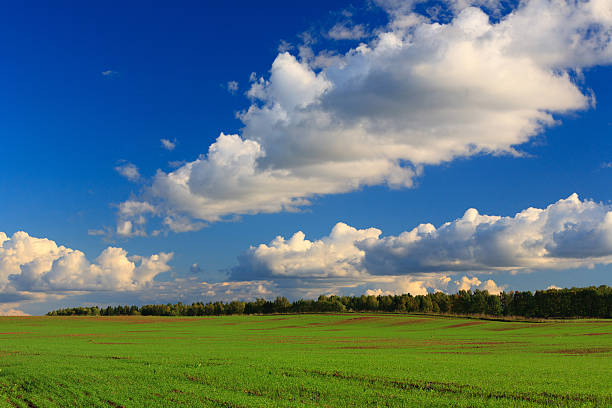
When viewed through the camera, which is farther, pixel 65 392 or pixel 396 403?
pixel 65 392

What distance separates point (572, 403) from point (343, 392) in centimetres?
1020

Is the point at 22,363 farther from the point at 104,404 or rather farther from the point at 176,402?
the point at 176,402

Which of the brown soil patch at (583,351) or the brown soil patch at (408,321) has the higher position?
the brown soil patch at (583,351)

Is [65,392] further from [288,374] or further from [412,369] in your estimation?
[412,369]

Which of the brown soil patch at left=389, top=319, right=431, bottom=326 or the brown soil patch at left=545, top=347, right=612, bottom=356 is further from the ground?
the brown soil patch at left=545, top=347, right=612, bottom=356

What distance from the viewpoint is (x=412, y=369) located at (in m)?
29.2

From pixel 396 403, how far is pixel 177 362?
18.6 metres

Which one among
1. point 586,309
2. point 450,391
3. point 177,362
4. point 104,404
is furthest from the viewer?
point 586,309

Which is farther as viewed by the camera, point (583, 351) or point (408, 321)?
point (408, 321)

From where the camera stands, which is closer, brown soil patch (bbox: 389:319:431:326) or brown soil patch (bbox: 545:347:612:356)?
brown soil patch (bbox: 545:347:612:356)

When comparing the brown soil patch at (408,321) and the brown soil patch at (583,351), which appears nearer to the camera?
the brown soil patch at (583,351)

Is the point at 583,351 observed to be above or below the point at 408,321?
above

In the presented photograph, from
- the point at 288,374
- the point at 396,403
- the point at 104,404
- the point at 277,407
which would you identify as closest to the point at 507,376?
the point at 396,403

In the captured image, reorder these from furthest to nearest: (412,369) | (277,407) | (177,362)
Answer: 1. (177,362)
2. (412,369)
3. (277,407)
